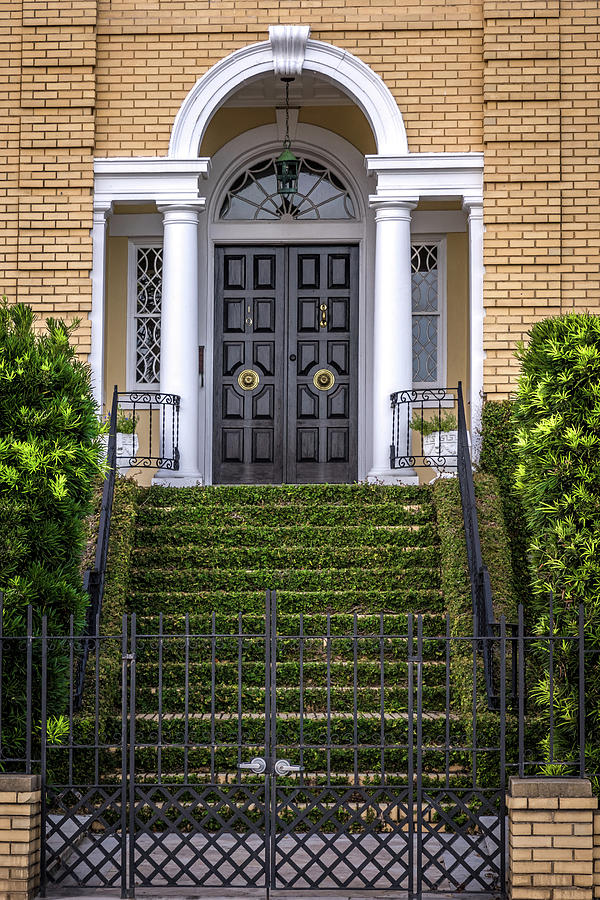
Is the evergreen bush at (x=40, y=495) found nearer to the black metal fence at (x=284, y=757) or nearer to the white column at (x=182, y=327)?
the black metal fence at (x=284, y=757)

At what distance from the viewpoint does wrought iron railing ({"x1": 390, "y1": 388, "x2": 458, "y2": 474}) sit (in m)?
12.6

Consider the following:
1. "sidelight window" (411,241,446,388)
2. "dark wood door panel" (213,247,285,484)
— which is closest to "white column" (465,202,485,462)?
"sidelight window" (411,241,446,388)

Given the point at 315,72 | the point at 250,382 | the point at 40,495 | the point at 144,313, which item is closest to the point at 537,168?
the point at 315,72

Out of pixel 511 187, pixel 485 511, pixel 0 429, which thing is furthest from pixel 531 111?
pixel 0 429

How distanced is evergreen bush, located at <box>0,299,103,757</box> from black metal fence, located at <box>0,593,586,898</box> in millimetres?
121

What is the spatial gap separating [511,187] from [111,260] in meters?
4.75

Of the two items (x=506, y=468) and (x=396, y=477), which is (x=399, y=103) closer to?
(x=396, y=477)

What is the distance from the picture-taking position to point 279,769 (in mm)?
6961

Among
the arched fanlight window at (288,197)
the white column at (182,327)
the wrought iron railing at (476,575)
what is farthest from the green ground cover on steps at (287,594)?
the arched fanlight window at (288,197)

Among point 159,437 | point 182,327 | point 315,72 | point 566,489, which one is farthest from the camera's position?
point 159,437

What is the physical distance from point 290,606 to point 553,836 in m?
3.66

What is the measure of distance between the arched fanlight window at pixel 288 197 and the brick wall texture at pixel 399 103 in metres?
1.98

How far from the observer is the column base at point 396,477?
42.3ft

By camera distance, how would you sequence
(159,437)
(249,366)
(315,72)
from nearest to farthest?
(315,72) → (159,437) → (249,366)
